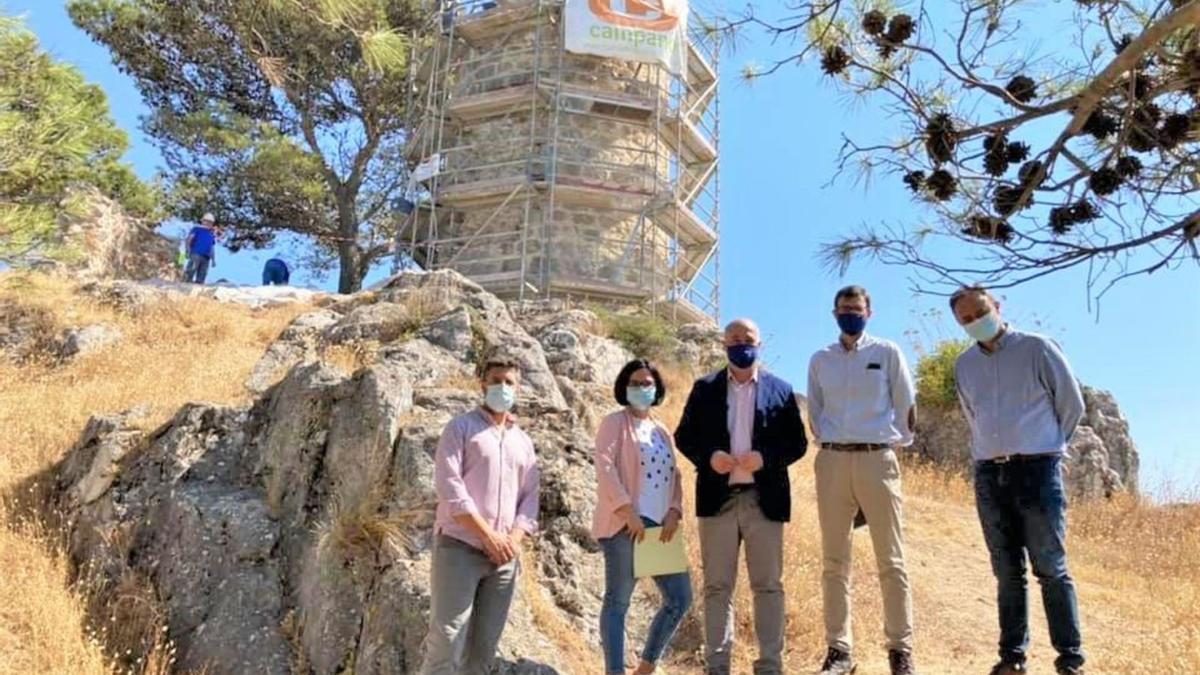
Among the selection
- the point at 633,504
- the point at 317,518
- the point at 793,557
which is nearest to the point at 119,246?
the point at 317,518

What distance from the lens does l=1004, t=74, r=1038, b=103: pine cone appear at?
→ 125 inches

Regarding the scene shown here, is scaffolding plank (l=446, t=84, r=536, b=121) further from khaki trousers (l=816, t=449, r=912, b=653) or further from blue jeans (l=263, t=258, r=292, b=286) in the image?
khaki trousers (l=816, t=449, r=912, b=653)

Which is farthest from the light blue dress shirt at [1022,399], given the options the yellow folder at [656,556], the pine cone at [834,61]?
the pine cone at [834,61]

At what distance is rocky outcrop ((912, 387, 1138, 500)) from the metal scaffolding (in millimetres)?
6829

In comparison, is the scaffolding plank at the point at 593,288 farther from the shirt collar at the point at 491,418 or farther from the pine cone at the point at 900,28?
the pine cone at the point at 900,28

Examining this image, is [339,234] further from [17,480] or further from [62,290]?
[17,480]

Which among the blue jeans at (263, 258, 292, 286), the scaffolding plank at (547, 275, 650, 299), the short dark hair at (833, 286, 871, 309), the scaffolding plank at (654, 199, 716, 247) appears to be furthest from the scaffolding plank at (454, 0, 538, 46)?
the short dark hair at (833, 286, 871, 309)

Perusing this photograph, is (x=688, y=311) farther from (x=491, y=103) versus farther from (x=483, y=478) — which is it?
(x=483, y=478)

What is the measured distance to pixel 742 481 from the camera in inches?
155

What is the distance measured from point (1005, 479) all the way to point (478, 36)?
19034 mm

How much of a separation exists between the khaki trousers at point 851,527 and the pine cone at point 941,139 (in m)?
1.50

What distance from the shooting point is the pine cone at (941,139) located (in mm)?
Answer: 3117

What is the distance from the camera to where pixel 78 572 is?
5812 millimetres

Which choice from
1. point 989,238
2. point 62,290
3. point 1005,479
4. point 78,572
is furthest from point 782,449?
point 62,290
